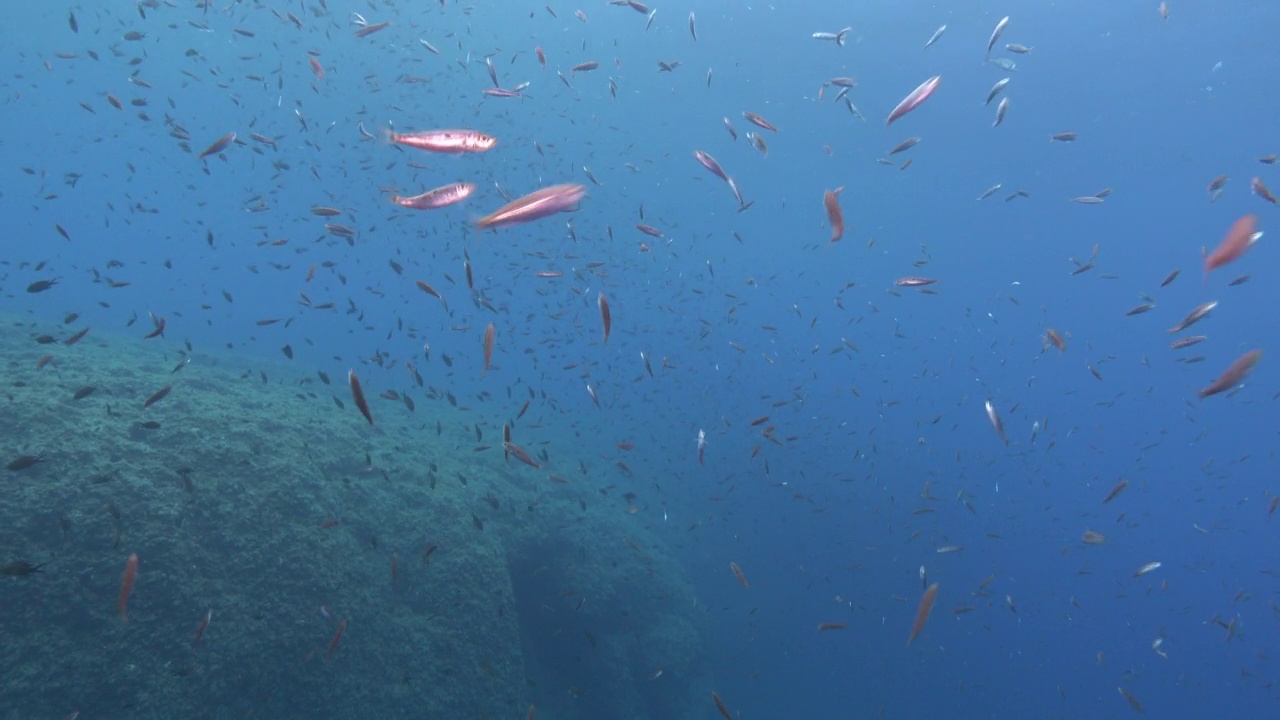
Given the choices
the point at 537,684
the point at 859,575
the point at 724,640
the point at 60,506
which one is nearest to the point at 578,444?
the point at 724,640

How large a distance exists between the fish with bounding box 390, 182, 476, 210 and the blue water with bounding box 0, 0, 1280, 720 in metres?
0.21

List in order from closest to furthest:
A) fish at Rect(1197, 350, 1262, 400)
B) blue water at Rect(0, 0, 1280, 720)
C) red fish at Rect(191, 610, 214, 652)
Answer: fish at Rect(1197, 350, 1262, 400), red fish at Rect(191, 610, 214, 652), blue water at Rect(0, 0, 1280, 720)

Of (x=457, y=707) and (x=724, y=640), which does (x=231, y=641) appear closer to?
(x=457, y=707)

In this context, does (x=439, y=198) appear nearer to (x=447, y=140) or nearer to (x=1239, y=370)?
(x=447, y=140)

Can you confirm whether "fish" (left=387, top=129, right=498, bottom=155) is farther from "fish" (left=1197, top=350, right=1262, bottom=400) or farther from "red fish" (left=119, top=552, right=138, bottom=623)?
"fish" (left=1197, top=350, right=1262, bottom=400)

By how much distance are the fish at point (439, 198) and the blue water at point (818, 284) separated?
207 mm

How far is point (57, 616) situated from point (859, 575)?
21055 mm

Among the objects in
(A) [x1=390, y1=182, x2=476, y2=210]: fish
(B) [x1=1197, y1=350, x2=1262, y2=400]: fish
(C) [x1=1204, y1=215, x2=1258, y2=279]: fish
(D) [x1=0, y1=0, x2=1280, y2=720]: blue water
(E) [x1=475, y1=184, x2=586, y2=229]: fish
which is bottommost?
(D) [x1=0, y1=0, x2=1280, y2=720]: blue water

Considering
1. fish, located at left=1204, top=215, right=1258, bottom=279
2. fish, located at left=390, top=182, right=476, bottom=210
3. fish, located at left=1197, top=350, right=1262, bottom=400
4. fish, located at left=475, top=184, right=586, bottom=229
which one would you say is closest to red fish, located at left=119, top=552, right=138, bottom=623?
fish, located at left=390, top=182, right=476, bottom=210

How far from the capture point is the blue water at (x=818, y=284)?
15984mm

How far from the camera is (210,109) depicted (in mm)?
65562

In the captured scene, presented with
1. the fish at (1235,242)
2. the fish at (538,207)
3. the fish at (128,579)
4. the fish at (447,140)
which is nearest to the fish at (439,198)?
the fish at (447,140)

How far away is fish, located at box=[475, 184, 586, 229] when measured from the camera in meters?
2.39

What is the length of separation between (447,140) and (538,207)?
753mm
